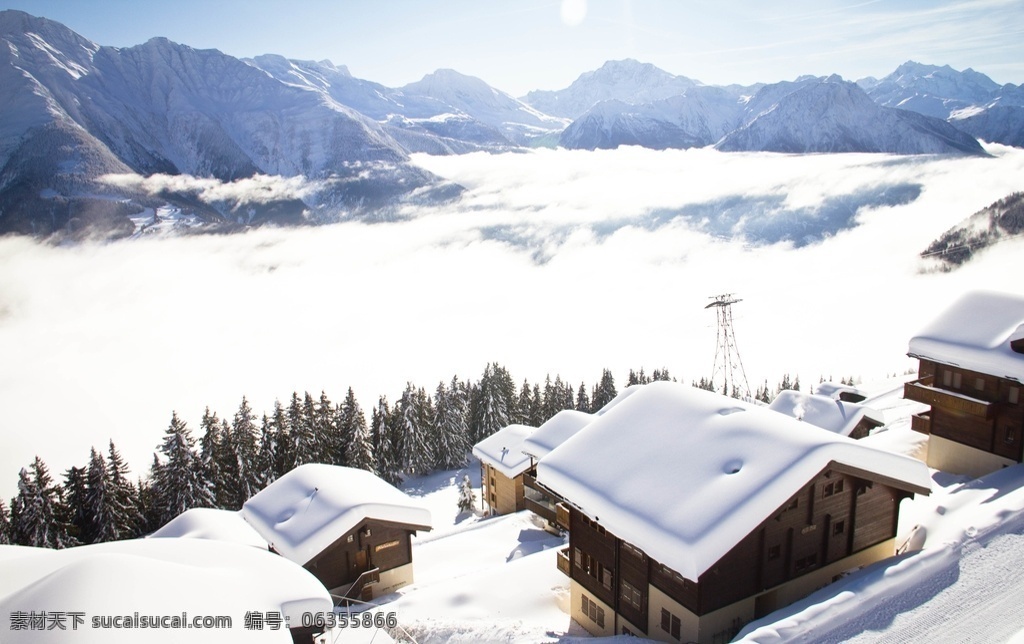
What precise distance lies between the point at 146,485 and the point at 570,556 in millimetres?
47853

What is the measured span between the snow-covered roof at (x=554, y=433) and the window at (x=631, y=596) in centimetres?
1632

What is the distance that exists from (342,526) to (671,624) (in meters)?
15.0

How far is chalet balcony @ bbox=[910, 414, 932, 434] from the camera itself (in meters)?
26.3

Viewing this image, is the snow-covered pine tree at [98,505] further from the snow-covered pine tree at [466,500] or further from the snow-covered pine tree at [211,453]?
the snow-covered pine tree at [466,500]

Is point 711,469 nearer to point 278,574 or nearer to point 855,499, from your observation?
point 855,499

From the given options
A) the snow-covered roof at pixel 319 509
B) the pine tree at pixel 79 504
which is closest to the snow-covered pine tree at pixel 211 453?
the pine tree at pixel 79 504

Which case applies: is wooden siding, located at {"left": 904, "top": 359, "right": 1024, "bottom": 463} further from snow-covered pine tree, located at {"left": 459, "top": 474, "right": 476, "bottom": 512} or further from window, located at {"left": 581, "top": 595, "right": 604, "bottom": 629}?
snow-covered pine tree, located at {"left": 459, "top": 474, "right": 476, "bottom": 512}

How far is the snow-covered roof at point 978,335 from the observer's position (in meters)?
22.1

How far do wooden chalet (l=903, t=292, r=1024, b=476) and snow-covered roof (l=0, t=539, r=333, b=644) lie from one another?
24461mm

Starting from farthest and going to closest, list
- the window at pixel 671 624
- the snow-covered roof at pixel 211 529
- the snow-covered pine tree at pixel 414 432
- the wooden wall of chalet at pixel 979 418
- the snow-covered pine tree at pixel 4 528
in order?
the snow-covered pine tree at pixel 414 432 → the snow-covered pine tree at pixel 4 528 → the snow-covered roof at pixel 211 529 → the wooden wall of chalet at pixel 979 418 → the window at pixel 671 624

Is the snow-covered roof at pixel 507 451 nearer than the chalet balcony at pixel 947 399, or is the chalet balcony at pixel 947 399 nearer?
the chalet balcony at pixel 947 399

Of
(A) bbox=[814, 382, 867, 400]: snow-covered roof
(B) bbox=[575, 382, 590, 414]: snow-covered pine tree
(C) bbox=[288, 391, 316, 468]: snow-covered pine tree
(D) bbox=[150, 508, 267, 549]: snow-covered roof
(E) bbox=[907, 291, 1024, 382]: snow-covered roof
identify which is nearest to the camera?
(E) bbox=[907, 291, 1024, 382]: snow-covered roof

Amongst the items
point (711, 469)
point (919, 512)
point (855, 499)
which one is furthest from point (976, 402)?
point (711, 469)

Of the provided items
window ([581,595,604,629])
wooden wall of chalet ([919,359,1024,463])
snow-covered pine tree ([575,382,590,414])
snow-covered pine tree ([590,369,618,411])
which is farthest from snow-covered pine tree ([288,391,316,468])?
wooden wall of chalet ([919,359,1024,463])
